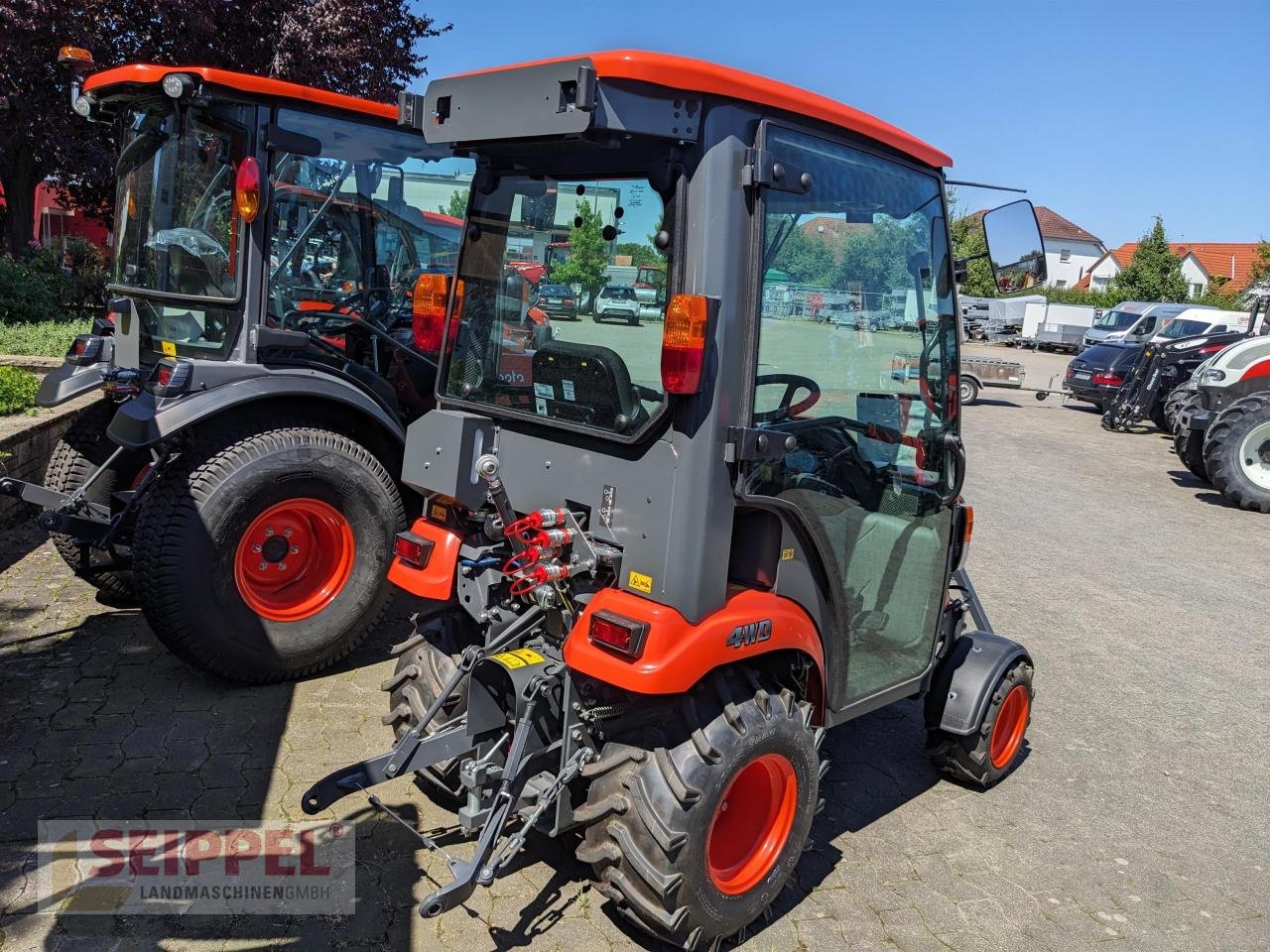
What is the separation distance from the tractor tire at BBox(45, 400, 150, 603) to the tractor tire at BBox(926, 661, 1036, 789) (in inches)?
158

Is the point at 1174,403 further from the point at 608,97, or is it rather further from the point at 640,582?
the point at 608,97

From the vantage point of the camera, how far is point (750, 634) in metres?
2.70

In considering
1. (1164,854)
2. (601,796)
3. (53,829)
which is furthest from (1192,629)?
(53,829)

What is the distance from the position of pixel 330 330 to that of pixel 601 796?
10.1ft

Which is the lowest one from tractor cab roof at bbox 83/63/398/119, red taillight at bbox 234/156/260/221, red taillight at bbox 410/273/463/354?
red taillight at bbox 410/273/463/354

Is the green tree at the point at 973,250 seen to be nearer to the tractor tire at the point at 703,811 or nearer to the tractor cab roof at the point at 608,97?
the tractor cab roof at the point at 608,97

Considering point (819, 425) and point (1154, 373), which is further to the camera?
point (1154, 373)

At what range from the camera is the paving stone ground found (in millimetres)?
2941

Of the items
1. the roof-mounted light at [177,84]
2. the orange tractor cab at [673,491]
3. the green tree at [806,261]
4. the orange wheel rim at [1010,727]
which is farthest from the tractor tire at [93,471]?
the orange wheel rim at [1010,727]

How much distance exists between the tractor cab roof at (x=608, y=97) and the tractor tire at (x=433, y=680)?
5.43ft

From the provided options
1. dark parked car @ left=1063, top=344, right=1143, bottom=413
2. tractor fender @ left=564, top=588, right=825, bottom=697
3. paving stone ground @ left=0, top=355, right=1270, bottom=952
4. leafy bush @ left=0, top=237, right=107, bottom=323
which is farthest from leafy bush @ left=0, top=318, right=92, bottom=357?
dark parked car @ left=1063, top=344, right=1143, bottom=413

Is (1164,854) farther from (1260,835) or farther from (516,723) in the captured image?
(516,723)

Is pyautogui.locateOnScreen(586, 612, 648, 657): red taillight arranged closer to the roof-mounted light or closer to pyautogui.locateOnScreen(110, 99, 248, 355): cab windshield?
pyautogui.locateOnScreen(110, 99, 248, 355): cab windshield

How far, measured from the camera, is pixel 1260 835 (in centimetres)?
387
